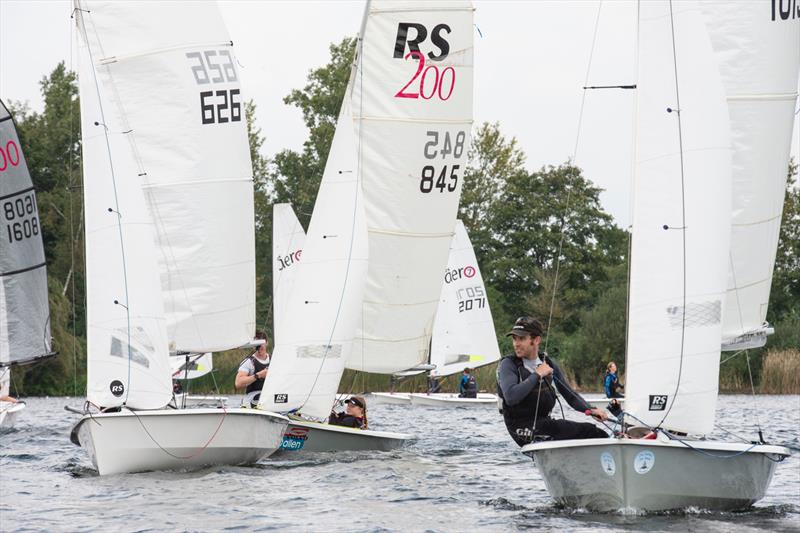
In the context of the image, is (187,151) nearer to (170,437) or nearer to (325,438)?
(325,438)

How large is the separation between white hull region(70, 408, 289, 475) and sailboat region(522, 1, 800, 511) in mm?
4054

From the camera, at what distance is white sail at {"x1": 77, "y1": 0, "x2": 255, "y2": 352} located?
18234 millimetres

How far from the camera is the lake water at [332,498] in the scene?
1064cm

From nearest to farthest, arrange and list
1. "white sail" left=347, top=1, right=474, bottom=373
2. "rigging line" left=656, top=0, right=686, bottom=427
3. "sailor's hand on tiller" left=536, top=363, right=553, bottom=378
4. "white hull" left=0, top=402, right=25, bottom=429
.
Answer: "sailor's hand on tiller" left=536, top=363, right=553, bottom=378 → "rigging line" left=656, top=0, right=686, bottom=427 → "white sail" left=347, top=1, right=474, bottom=373 → "white hull" left=0, top=402, right=25, bottom=429

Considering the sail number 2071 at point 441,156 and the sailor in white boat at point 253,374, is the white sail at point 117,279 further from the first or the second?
the sail number 2071 at point 441,156

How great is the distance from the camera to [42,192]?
53.9 metres

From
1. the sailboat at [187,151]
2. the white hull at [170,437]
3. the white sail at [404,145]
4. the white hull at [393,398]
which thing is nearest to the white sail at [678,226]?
the white hull at [170,437]

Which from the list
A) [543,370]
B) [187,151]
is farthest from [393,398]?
[543,370]

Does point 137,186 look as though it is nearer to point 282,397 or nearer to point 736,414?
point 282,397

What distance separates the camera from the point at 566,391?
11086mm

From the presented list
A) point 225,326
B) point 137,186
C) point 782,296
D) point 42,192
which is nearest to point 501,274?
point 782,296

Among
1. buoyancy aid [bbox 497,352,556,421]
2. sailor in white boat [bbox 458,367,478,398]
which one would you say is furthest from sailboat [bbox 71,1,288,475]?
sailor in white boat [bbox 458,367,478,398]

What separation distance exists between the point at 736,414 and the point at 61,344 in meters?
17.2

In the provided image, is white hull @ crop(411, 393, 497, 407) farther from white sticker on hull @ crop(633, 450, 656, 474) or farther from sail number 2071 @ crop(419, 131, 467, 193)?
white sticker on hull @ crop(633, 450, 656, 474)
